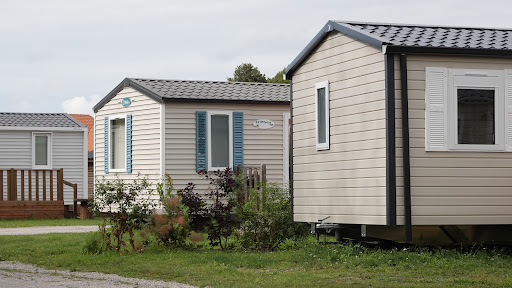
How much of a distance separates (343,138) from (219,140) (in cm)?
747

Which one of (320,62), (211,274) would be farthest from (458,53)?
(211,274)

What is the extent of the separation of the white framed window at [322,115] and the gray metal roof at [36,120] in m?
15.3

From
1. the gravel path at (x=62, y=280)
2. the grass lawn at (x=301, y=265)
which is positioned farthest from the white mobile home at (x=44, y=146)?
the gravel path at (x=62, y=280)

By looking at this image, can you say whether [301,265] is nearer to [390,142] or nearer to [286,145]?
[390,142]

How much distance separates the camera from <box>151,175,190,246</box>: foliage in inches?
475

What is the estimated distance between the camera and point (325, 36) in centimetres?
1228

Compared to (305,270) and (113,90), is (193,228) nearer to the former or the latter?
(305,270)

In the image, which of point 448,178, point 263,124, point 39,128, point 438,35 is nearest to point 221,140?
point 263,124

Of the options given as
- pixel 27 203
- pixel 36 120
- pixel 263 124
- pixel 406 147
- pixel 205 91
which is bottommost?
pixel 27 203

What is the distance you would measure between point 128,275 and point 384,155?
3557 millimetres

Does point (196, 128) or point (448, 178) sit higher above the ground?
point (196, 128)

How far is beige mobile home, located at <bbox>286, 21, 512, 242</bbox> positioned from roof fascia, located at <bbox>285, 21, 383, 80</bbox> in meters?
0.03

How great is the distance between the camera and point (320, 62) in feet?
40.7

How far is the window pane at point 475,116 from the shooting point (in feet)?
35.7
